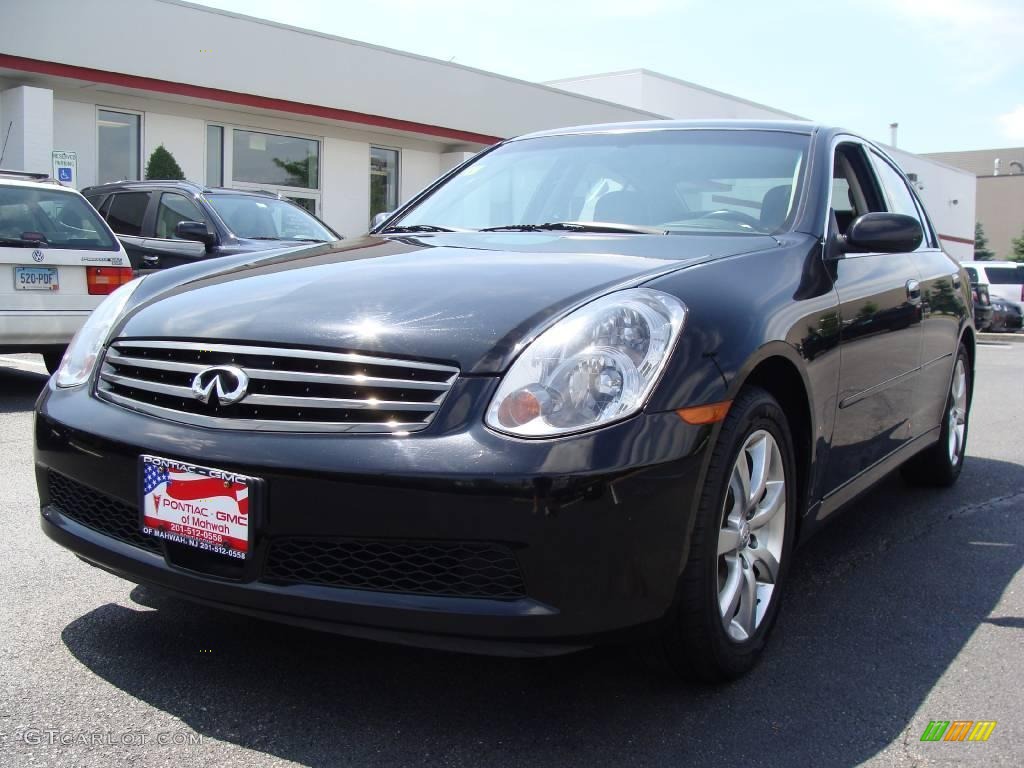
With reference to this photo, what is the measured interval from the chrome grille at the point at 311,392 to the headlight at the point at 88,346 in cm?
41

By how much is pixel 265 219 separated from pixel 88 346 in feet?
25.7

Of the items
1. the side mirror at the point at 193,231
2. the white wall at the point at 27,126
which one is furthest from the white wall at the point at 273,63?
the side mirror at the point at 193,231

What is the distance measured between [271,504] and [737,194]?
2.08 meters

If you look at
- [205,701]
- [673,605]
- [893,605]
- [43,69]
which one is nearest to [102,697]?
[205,701]

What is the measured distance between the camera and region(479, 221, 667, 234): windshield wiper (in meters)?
3.47

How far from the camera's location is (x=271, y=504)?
2322mm

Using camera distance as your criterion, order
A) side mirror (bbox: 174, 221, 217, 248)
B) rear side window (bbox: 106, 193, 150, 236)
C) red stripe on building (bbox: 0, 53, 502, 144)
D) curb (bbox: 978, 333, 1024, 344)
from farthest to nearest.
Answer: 1. curb (bbox: 978, 333, 1024, 344)
2. red stripe on building (bbox: 0, 53, 502, 144)
3. rear side window (bbox: 106, 193, 150, 236)
4. side mirror (bbox: 174, 221, 217, 248)

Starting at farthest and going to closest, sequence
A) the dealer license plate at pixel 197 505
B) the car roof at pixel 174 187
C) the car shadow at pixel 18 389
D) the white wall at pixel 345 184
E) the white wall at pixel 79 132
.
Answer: the white wall at pixel 345 184 → the white wall at pixel 79 132 → the car roof at pixel 174 187 → the car shadow at pixel 18 389 → the dealer license plate at pixel 197 505

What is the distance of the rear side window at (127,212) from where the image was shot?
35.2 feet

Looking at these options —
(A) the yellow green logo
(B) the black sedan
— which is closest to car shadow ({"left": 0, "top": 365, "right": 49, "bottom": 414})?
(B) the black sedan

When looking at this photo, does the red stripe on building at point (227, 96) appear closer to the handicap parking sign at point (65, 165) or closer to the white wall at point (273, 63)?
the white wall at point (273, 63)

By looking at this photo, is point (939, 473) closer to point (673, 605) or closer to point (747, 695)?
point (747, 695)

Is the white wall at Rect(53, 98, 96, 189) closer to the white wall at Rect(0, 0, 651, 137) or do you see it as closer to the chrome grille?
the white wall at Rect(0, 0, 651, 137)

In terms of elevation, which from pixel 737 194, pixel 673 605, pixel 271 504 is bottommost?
pixel 673 605
